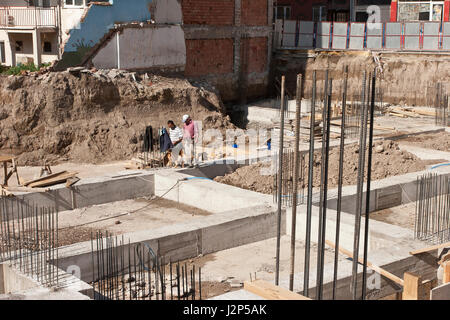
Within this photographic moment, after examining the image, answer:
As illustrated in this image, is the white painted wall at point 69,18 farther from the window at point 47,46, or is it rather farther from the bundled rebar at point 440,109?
the bundled rebar at point 440,109

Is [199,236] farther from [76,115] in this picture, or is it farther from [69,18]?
[69,18]

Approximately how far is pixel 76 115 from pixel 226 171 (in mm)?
5607

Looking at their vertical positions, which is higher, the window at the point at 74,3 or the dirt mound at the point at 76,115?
the window at the point at 74,3

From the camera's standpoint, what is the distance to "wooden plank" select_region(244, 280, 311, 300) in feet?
22.1

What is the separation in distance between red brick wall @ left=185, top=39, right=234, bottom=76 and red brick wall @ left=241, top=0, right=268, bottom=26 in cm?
136

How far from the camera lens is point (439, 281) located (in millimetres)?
9328

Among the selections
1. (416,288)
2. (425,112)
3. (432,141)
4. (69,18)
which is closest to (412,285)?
(416,288)

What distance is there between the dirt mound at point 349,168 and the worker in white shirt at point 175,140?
1.13m

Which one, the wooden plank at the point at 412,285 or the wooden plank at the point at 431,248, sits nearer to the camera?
the wooden plank at the point at 412,285

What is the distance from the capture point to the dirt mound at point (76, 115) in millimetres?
18031

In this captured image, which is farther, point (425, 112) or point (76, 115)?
point (425, 112)

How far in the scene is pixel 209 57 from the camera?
1012 inches

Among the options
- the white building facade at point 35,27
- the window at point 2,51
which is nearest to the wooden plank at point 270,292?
the white building facade at point 35,27

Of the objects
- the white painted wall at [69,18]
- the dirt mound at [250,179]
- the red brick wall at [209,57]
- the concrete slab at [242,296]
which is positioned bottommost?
the dirt mound at [250,179]
